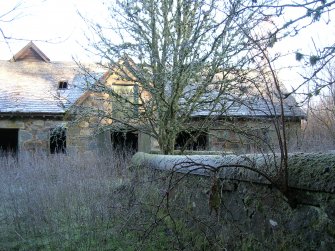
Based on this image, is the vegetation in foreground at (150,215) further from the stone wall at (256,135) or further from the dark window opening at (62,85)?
the dark window opening at (62,85)

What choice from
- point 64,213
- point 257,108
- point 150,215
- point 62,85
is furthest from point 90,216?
point 62,85

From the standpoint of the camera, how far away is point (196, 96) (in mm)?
8562

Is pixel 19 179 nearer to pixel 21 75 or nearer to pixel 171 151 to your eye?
pixel 171 151

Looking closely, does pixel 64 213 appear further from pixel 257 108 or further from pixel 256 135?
pixel 256 135

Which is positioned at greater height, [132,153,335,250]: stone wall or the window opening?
the window opening

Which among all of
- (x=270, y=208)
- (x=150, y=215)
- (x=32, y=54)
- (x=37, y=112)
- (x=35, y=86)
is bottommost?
(x=150, y=215)

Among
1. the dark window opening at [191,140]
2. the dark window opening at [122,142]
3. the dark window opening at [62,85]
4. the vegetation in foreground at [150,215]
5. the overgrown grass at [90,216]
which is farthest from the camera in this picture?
the dark window opening at [62,85]

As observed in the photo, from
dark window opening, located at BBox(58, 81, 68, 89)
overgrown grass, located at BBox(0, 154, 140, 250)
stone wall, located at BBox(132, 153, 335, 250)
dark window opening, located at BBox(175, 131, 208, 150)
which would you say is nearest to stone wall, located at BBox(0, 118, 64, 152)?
dark window opening, located at BBox(58, 81, 68, 89)

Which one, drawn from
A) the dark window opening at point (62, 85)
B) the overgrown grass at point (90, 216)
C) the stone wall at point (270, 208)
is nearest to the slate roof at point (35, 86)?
the dark window opening at point (62, 85)

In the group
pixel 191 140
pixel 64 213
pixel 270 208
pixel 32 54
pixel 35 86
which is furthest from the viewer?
pixel 32 54

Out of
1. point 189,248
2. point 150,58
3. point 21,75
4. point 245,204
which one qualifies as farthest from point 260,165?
point 21,75

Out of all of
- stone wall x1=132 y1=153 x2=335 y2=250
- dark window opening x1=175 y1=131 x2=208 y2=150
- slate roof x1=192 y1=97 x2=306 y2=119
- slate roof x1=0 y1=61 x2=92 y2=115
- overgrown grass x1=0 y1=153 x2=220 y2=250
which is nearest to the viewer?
stone wall x1=132 y1=153 x2=335 y2=250

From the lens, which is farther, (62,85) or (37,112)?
(62,85)

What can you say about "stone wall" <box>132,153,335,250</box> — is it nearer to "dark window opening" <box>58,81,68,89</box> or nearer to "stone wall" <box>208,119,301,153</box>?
"stone wall" <box>208,119,301,153</box>
